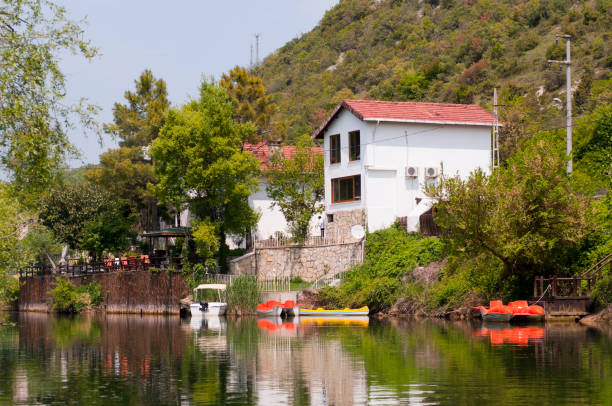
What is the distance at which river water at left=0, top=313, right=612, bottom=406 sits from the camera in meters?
19.4

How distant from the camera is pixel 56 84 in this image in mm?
18812

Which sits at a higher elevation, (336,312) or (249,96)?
(249,96)

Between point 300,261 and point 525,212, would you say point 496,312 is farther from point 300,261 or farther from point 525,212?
point 300,261

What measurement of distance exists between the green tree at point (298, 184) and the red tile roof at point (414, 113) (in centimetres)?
550

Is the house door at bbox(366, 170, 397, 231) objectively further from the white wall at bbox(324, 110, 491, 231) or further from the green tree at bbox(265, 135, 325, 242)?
the green tree at bbox(265, 135, 325, 242)

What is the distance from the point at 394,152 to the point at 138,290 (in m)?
20.6

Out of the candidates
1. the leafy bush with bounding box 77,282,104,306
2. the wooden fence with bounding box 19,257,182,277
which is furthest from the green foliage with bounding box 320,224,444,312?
the leafy bush with bounding box 77,282,104,306

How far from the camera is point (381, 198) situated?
59688 mm

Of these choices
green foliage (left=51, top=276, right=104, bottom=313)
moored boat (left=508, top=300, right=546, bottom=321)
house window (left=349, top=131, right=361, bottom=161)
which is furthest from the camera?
green foliage (left=51, top=276, right=104, bottom=313)

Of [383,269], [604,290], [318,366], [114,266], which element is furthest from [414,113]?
[318,366]

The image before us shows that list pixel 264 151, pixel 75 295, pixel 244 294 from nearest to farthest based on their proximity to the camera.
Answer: pixel 244 294, pixel 75 295, pixel 264 151

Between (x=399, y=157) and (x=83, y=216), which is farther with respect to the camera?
(x=83, y=216)

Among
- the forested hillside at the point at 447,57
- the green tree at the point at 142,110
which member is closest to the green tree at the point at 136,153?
the green tree at the point at 142,110

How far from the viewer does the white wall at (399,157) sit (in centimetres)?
5966
